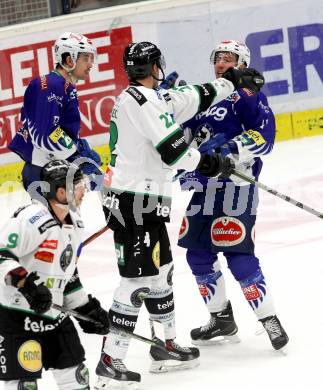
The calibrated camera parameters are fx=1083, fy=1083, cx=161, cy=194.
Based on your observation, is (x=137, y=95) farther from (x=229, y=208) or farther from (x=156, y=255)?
(x=229, y=208)

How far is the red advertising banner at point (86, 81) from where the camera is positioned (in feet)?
30.2

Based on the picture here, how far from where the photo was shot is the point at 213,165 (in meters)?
4.93

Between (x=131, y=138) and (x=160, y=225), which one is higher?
(x=131, y=138)

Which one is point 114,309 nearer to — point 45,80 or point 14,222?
point 14,222

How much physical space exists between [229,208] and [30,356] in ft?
5.20

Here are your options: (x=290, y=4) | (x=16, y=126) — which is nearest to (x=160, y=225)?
(x=16, y=126)

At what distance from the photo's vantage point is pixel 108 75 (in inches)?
371

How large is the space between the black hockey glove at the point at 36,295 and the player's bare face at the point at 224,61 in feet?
6.28

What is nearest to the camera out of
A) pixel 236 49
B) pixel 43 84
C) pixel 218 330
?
pixel 236 49

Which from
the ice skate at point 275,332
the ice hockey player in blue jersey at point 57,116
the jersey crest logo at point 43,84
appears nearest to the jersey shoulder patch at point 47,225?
the ice skate at point 275,332

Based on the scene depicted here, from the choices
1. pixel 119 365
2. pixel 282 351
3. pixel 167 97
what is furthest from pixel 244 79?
pixel 119 365

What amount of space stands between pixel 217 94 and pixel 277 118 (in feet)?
15.7

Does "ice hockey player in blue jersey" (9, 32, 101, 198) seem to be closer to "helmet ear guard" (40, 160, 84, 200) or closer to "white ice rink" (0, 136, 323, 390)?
"white ice rink" (0, 136, 323, 390)

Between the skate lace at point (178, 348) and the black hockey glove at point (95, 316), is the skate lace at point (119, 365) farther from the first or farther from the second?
the black hockey glove at point (95, 316)
